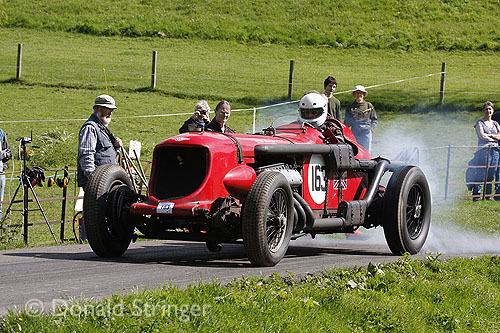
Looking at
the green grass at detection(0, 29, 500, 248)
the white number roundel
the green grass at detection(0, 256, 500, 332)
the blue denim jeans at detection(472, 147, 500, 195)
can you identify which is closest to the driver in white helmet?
the white number roundel

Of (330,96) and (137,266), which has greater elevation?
(330,96)

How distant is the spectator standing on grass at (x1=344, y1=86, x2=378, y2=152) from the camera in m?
15.0

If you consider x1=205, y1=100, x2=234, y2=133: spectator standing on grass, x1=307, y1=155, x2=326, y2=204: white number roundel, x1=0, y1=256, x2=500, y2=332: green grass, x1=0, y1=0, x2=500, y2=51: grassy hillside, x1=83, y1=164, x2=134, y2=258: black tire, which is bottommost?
x1=0, y1=256, x2=500, y2=332: green grass

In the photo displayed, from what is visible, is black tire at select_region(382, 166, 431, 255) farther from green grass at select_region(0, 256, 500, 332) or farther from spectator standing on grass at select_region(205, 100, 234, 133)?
spectator standing on grass at select_region(205, 100, 234, 133)

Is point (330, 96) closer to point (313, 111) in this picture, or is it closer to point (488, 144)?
point (313, 111)

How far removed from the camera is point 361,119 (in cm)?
1498

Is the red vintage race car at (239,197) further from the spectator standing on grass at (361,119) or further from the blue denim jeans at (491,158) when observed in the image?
the blue denim jeans at (491,158)

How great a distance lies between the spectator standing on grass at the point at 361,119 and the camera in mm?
14992

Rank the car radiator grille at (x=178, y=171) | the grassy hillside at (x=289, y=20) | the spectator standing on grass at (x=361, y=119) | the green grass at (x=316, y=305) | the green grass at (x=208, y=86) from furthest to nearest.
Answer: the grassy hillside at (x=289, y=20) → the green grass at (x=208, y=86) → the spectator standing on grass at (x=361, y=119) → the car radiator grille at (x=178, y=171) → the green grass at (x=316, y=305)

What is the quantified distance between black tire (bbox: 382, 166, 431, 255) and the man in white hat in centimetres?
366

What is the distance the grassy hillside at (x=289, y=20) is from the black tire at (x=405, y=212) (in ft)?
106

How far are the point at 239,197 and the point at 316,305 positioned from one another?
240 cm

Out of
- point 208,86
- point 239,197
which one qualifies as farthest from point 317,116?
point 208,86

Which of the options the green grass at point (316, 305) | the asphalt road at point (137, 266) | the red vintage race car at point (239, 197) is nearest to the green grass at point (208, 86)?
the asphalt road at point (137, 266)
